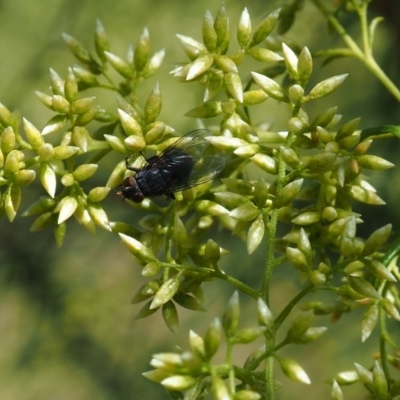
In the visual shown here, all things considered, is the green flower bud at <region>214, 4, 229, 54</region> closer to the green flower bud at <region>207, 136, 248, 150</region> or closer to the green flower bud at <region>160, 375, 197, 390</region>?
the green flower bud at <region>207, 136, 248, 150</region>

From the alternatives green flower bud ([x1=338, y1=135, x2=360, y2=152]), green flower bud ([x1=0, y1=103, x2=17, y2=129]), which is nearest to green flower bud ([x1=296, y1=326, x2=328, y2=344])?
green flower bud ([x1=338, y1=135, x2=360, y2=152])

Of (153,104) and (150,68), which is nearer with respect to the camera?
(153,104)

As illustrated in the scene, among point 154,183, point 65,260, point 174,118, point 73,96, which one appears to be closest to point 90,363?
point 65,260

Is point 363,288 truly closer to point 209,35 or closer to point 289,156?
point 289,156

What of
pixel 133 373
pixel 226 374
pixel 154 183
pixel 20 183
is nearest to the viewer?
pixel 226 374

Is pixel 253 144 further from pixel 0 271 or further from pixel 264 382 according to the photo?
pixel 0 271

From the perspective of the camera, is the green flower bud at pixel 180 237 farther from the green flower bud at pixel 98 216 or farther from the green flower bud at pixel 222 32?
the green flower bud at pixel 222 32

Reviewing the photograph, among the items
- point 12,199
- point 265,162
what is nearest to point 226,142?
point 265,162
